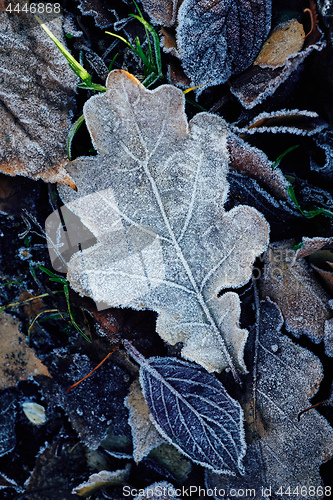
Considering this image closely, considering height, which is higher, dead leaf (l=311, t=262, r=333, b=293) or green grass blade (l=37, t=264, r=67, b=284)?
dead leaf (l=311, t=262, r=333, b=293)

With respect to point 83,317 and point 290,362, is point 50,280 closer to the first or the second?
point 83,317

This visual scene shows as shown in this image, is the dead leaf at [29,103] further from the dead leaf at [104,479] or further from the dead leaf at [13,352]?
the dead leaf at [104,479]

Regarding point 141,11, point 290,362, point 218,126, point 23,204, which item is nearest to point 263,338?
point 290,362

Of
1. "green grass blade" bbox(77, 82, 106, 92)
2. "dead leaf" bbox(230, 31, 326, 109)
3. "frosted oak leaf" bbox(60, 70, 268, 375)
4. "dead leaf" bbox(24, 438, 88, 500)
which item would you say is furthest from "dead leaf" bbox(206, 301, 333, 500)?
"green grass blade" bbox(77, 82, 106, 92)

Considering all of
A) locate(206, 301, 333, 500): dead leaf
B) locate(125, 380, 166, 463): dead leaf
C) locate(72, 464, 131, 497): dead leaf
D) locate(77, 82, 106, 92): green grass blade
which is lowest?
locate(72, 464, 131, 497): dead leaf

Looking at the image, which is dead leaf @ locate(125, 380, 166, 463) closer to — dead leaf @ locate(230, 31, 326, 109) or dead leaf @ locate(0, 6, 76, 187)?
dead leaf @ locate(0, 6, 76, 187)
